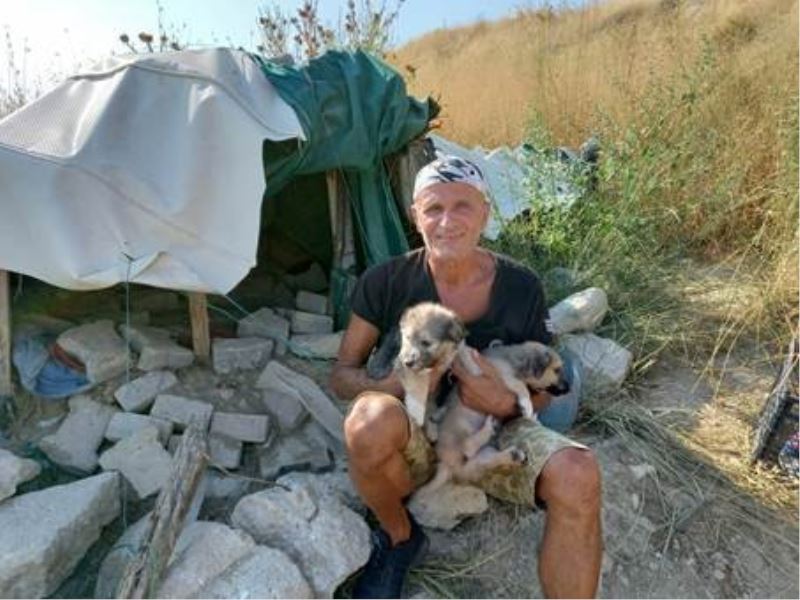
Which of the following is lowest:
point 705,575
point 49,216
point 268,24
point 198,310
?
point 705,575

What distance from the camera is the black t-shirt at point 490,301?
2.83m

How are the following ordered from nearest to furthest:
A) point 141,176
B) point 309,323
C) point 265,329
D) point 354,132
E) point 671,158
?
point 141,176, point 354,132, point 265,329, point 309,323, point 671,158

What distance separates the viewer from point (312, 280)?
4.88 m

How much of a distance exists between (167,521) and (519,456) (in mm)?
1199

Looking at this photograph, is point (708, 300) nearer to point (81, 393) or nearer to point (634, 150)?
point (634, 150)

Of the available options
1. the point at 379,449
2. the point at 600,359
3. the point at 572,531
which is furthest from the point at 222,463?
the point at 600,359

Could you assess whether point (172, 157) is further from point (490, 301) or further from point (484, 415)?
point (484, 415)

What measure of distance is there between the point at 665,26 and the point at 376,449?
6403mm

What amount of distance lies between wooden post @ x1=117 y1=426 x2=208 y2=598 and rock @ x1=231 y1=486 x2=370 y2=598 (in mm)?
232

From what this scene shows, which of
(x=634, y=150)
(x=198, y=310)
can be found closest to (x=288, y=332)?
(x=198, y=310)

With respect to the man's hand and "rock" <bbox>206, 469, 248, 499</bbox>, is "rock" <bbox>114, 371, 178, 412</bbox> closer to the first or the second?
"rock" <bbox>206, 469, 248, 499</bbox>

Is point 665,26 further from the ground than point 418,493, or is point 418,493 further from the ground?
point 665,26

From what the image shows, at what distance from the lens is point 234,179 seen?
3217 millimetres

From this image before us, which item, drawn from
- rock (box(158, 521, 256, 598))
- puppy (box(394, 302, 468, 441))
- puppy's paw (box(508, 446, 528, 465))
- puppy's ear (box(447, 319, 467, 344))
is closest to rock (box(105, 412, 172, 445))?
rock (box(158, 521, 256, 598))
